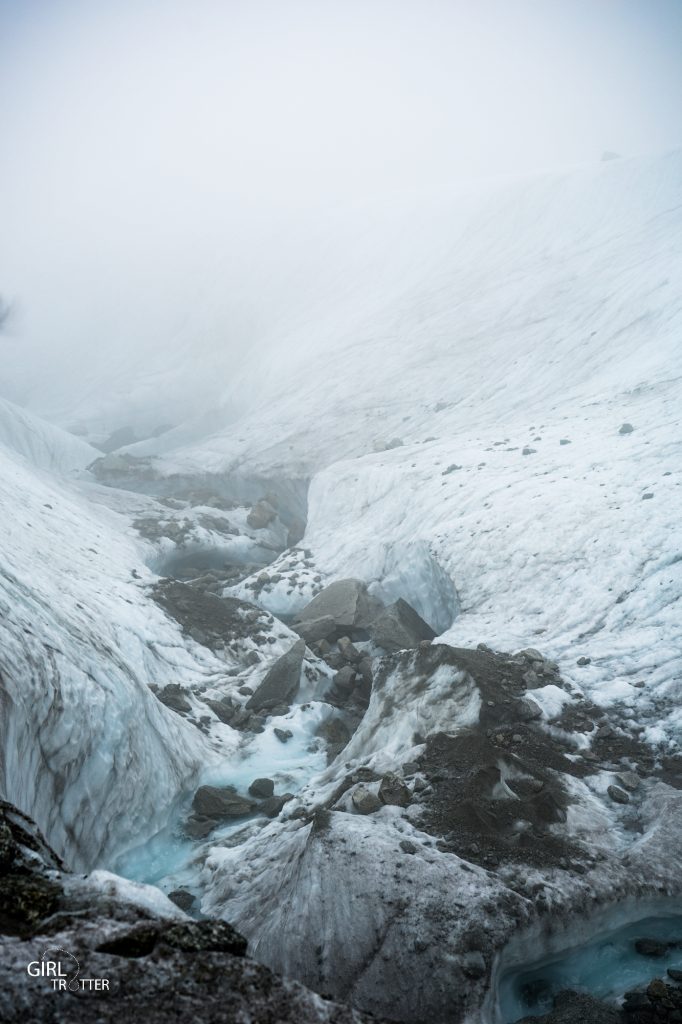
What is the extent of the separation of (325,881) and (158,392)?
52053 millimetres

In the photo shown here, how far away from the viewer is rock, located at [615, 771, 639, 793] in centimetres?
783

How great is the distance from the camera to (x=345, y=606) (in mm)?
16469

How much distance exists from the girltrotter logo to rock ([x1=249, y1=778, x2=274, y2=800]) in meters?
7.23

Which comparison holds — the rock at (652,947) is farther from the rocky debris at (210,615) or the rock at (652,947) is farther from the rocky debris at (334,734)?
the rocky debris at (210,615)

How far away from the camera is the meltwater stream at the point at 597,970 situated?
5.23m

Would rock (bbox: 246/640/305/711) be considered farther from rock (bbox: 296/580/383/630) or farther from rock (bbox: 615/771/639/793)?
rock (bbox: 615/771/639/793)

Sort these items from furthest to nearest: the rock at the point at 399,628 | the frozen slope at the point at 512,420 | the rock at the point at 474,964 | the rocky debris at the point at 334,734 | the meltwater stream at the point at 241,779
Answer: the rock at the point at 399,628 → the frozen slope at the point at 512,420 → the rocky debris at the point at 334,734 → the meltwater stream at the point at 241,779 → the rock at the point at 474,964

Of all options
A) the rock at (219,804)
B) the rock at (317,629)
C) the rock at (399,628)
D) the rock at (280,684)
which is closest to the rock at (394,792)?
the rock at (219,804)

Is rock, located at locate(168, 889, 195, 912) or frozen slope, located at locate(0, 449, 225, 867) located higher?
frozen slope, located at locate(0, 449, 225, 867)

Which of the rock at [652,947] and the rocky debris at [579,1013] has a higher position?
the rocky debris at [579,1013]

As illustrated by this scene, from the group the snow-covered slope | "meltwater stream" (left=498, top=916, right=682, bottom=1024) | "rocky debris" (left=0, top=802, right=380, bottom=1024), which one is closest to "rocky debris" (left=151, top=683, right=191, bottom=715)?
"meltwater stream" (left=498, top=916, right=682, bottom=1024)

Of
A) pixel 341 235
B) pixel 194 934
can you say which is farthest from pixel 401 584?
pixel 341 235

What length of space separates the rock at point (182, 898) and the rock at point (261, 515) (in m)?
19.2

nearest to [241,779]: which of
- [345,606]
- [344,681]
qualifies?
[344,681]
